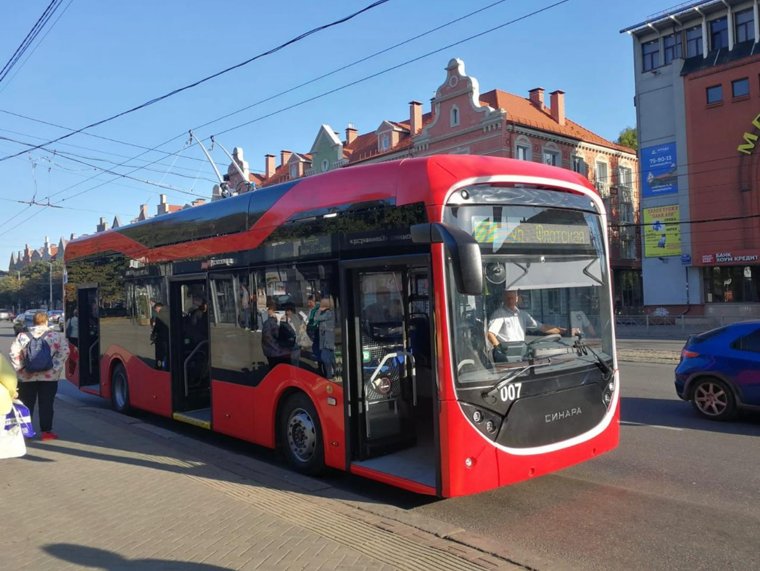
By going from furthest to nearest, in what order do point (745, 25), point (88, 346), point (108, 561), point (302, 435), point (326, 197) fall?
point (745, 25) → point (88, 346) → point (302, 435) → point (326, 197) → point (108, 561)

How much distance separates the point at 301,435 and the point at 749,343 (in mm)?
6215

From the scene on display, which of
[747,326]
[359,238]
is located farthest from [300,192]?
[747,326]

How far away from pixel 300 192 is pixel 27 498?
383cm

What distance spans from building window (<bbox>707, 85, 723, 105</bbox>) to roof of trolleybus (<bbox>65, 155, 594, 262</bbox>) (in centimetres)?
3368

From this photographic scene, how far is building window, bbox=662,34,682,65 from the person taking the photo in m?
36.3

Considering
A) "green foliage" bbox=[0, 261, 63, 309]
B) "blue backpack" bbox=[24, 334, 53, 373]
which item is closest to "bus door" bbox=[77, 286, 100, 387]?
"blue backpack" bbox=[24, 334, 53, 373]

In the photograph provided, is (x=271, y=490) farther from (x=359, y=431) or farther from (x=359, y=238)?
(x=359, y=238)

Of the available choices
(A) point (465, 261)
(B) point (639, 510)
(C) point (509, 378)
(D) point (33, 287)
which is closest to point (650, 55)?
(B) point (639, 510)

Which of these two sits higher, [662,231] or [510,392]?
[662,231]

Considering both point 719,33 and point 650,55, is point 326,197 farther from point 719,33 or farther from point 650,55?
point 650,55

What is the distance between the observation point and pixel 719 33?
3484 cm

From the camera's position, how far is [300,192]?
6.44 meters

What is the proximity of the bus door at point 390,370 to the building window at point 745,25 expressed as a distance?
36.1 m

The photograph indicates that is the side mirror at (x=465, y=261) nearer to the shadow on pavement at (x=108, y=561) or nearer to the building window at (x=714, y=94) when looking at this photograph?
the shadow on pavement at (x=108, y=561)
